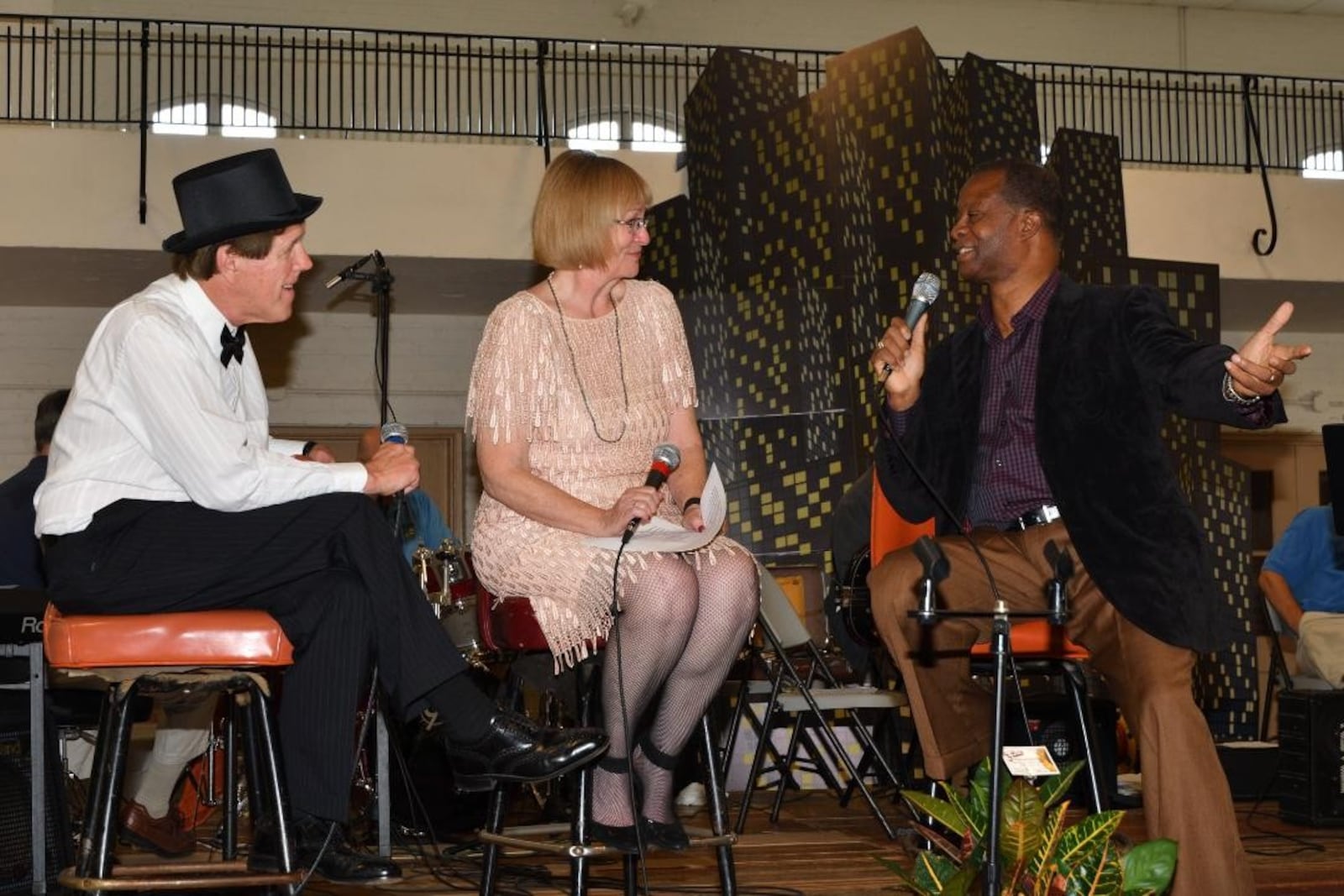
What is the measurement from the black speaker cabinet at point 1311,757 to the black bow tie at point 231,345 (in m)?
3.86

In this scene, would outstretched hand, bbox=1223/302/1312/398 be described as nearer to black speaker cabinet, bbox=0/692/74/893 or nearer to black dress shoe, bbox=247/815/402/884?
black dress shoe, bbox=247/815/402/884

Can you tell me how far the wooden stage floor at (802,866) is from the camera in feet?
12.1

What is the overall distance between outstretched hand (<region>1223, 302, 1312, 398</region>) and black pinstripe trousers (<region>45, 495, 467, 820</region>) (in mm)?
1610

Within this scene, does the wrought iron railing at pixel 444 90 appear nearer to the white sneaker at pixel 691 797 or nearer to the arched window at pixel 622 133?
the arched window at pixel 622 133

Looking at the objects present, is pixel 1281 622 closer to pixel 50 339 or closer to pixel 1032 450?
pixel 1032 450

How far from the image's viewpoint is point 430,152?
8906mm

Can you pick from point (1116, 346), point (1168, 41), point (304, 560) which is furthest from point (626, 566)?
point (1168, 41)

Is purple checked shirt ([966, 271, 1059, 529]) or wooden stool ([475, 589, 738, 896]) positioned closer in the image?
wooden stool ([475, 589, 738, 896])

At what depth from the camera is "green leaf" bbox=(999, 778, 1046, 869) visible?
2719mm

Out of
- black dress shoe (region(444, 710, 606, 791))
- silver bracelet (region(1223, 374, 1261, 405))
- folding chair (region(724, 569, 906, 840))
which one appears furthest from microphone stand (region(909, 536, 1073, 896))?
folding chair (region(724, 569, 906, 840))

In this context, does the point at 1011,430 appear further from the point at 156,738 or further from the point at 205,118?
the point at 205,118

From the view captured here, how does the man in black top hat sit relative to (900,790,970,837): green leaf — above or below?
above

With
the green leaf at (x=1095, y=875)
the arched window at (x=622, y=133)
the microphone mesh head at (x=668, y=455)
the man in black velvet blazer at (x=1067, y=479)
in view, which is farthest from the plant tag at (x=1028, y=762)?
the arched window at (x=622, y=133)

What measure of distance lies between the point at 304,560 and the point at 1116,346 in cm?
185
